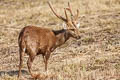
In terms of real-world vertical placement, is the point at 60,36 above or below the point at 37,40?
below

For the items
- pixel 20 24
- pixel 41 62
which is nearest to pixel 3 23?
pixel 20 24

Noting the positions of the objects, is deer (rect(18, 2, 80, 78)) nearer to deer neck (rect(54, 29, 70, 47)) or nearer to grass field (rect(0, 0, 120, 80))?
deer neck (rect(54, 29, 70, 47))

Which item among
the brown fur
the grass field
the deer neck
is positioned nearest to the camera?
the brown fur

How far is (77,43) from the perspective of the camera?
1502 centimetres

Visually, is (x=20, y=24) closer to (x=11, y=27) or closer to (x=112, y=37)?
(x=11, y=27)

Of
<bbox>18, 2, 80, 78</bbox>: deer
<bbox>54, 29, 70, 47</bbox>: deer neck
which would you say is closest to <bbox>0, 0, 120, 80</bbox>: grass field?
<bbox>18, 2, 80, 78</bbox>: deer

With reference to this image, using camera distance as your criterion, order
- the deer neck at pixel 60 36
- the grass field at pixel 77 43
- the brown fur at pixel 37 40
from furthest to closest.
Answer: the deer neck at pixel 60 36 < the grass field at pixel 77 43 < the brown fur at pixel 37 40

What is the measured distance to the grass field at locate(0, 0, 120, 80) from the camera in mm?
10539

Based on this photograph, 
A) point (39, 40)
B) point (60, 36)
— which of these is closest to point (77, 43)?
point (60, 36)

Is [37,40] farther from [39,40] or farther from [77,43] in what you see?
[77,43]

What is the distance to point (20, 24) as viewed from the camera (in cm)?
2059

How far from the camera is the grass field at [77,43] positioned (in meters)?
10.5

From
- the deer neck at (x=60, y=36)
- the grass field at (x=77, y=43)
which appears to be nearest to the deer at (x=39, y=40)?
the deer neck at (x=60, y=36)

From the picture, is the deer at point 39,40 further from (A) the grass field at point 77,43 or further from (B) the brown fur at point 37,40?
(A) the grass field at point 77,43
